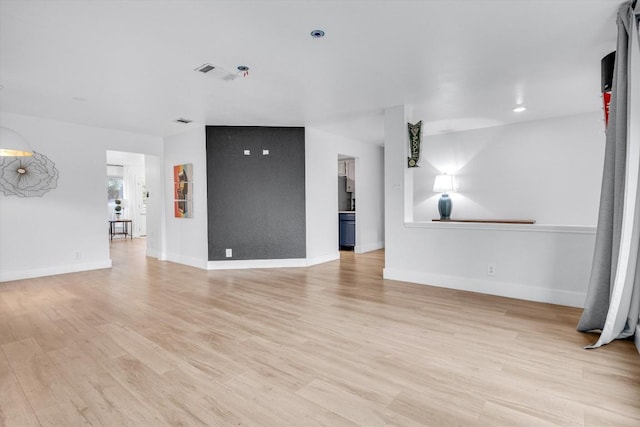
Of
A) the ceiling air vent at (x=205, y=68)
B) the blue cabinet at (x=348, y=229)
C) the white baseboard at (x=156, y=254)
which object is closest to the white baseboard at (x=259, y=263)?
the white baseboard at (x=156, y=254)

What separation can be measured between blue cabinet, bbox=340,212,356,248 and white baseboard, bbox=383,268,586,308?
2.65 metres

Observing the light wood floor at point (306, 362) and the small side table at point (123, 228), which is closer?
the light wood floor at point (306, 362)

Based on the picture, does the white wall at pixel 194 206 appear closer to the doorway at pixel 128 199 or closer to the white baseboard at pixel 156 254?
the white baseboard at pixel 156 254

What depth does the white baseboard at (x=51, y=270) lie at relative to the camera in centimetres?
473

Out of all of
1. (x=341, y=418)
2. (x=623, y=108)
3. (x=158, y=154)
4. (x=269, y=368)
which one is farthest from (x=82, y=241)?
(x=623, y=108)

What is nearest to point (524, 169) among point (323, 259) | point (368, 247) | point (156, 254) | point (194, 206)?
point (368, 247)

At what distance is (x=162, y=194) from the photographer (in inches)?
250

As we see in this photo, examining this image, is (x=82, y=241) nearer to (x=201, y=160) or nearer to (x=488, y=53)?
(x=201, y=160)

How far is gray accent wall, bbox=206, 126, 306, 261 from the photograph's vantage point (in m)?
5.48

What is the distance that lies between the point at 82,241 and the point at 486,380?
20.0ft

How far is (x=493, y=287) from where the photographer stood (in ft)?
12.7

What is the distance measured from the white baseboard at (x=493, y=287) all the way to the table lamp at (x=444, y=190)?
2.19m

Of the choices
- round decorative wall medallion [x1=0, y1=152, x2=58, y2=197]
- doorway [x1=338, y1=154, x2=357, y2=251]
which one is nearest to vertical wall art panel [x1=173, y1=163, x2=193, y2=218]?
round decorative wall medallion [x1=0, y1=152, x2=58, y2=197]

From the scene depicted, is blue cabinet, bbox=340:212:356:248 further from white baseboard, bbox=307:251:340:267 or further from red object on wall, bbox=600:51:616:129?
red object on wall, bbox=600:51:616:129
